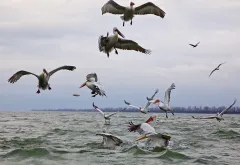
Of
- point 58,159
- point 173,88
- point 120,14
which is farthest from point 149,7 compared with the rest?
point 58,159

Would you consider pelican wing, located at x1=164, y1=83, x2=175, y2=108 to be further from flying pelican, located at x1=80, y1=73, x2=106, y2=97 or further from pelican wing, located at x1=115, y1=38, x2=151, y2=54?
flying pelican, located at x1=80, y1=73, x2=106, y2=97

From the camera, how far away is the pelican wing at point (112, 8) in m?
17.5

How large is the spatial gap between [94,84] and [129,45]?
2542 millimetres

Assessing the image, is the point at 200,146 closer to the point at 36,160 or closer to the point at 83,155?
the point at 83,155

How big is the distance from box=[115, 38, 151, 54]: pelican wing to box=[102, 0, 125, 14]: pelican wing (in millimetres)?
1112

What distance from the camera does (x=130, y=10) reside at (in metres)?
17.6

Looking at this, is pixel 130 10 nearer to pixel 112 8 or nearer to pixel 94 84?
pixel 112 8

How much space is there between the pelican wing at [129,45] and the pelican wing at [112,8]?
111 cm

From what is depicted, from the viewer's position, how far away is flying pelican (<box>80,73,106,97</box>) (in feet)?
53.9

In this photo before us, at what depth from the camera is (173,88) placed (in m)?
Answer: 22.5

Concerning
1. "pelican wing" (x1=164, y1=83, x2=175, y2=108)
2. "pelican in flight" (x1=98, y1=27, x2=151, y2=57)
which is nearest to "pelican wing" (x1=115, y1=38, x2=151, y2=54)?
"pelican in flight" (x1=98, y1=27, x2=151, y2=57)

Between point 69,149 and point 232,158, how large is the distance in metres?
6.43

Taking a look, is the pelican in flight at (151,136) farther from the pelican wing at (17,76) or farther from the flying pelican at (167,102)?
the flying pelican at (167,102)

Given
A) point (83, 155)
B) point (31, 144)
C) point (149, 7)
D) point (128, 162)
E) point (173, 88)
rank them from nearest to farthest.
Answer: point (128, 162) < point (83, 155) < point (149, 7) < point (31, 144) < point (173, 88)
